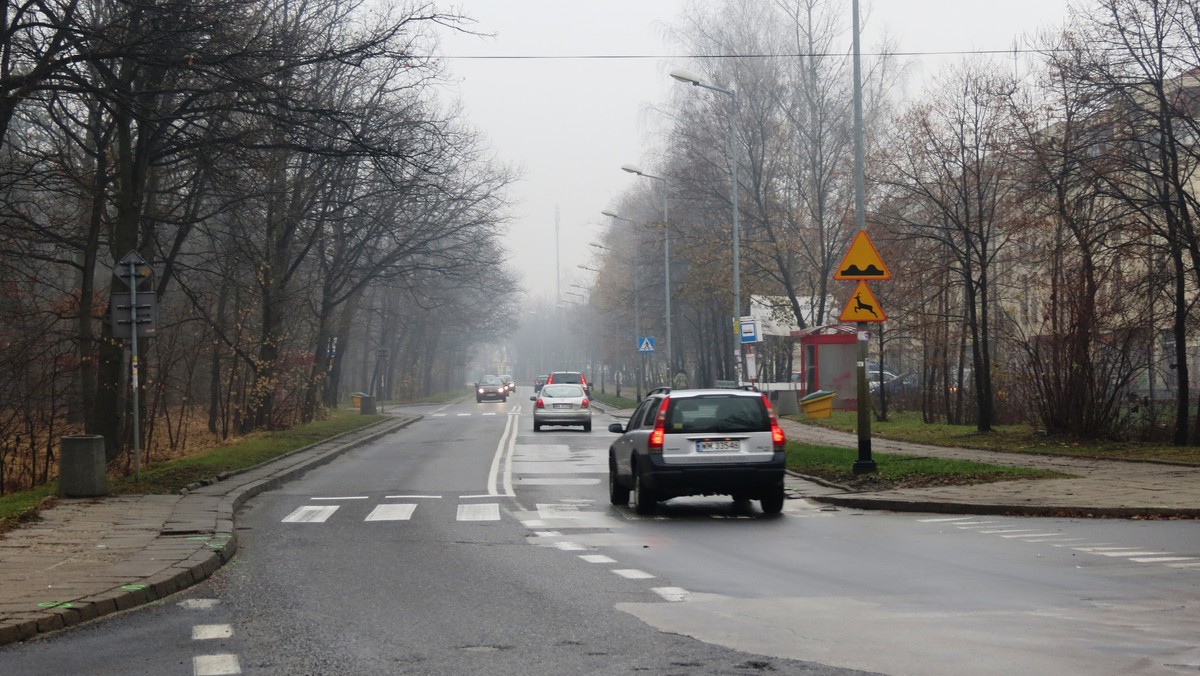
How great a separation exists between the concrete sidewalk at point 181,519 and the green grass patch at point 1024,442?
924 mm

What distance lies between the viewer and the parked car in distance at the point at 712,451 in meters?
16.5

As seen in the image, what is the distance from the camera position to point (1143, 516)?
15.1 metres

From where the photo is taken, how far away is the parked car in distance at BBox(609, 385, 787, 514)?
16.5 meters

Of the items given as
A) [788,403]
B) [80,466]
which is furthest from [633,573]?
[788,403]

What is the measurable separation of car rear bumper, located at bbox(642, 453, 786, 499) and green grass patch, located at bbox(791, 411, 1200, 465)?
850 centimetres

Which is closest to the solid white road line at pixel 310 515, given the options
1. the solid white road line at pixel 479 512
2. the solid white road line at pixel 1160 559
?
the solid white road line at pixel 479 512

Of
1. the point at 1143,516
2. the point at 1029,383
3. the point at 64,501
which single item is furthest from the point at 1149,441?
the point at 64,501

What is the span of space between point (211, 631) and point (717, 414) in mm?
9221

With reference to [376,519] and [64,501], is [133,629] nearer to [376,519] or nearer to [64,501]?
[376,519]

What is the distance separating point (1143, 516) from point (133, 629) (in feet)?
36.1

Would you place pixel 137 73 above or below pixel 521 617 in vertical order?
above

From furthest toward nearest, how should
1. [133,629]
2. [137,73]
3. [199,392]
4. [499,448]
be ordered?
[199,392], [499,448], [137,73], [133,629]

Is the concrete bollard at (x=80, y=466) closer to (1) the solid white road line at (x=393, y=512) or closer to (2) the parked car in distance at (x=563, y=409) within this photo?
(1) the solid white road line at (x=393, y=512)

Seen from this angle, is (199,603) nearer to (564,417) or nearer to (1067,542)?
(1067,542)
